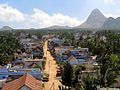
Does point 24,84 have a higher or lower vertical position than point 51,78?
higher

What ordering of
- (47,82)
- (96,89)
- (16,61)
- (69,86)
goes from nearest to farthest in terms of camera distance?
(96,89)
(69,86)
(47,82)
(16,61)

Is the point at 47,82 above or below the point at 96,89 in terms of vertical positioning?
below

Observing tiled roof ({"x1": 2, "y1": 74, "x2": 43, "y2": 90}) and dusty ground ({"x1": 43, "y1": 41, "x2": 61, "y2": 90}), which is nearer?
tiled roof ({"x1": 2, "y1": 74, "x2": 43, "y2": 90})

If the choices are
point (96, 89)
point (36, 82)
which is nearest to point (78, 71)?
point (36, 82)

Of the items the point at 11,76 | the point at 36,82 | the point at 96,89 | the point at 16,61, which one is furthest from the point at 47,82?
the point at 96,89

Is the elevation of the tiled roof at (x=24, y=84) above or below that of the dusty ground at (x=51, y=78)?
above

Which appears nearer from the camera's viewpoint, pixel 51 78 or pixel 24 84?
pixel 24 84

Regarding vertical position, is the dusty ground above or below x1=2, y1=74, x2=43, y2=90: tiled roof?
below

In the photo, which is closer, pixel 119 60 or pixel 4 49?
pixel 119 60

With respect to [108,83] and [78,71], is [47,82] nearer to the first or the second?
[78,71]

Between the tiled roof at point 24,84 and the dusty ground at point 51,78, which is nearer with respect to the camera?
the tiled roof at point 24,84

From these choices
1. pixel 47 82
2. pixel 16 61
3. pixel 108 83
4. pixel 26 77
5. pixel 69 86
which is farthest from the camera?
pixel 16 61
